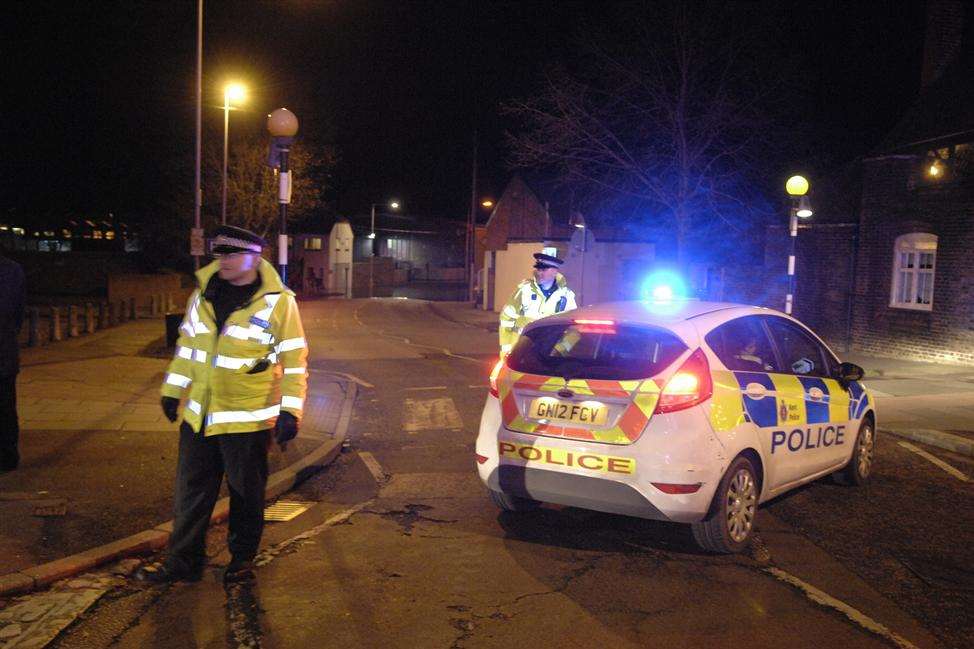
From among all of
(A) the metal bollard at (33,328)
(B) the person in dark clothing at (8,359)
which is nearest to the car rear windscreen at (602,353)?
(B) the person in dark clothing at (8,359)

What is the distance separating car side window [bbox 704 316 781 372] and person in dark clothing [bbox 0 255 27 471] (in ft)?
18.0

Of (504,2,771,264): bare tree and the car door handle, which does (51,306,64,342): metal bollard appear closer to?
(504,2,771,264): bare tree

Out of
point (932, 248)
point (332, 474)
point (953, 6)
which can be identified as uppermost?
point (953, 6)

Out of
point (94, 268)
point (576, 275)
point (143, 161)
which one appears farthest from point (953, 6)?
point (94, 268)

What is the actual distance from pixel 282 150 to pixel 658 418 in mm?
5586

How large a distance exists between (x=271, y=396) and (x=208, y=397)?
35 cm

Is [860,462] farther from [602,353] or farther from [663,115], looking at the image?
[663,115]

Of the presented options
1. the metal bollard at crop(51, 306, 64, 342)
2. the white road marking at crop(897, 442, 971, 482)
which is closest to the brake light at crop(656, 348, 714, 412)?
the white road marking at crop(897, 442, 971, 482)

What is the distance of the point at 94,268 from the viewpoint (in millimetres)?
42625

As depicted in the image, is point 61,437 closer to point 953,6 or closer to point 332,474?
point 332,474

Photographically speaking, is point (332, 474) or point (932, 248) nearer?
point (332, 474)

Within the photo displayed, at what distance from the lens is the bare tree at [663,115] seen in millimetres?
21016

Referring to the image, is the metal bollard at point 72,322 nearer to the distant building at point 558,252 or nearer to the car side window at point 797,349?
the distant building at point 558,252

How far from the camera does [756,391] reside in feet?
19.2
